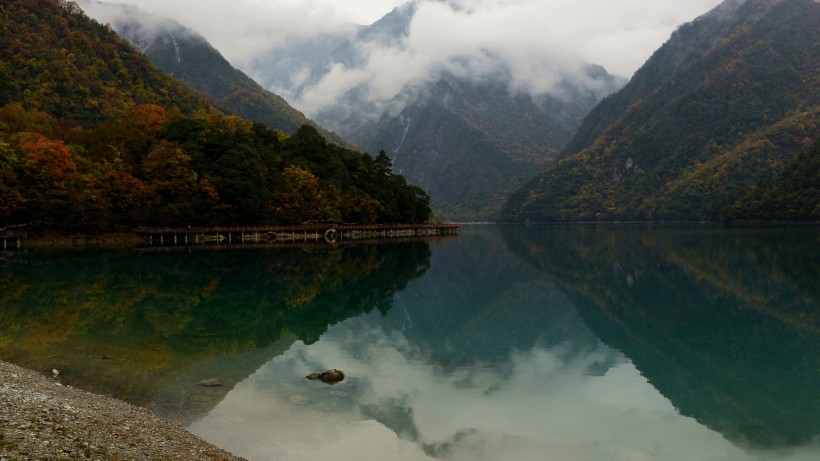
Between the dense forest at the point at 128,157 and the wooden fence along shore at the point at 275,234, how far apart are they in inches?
75.4

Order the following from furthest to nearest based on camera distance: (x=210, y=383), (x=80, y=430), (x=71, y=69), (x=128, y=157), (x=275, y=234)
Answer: (x=71, y=69), (x=275, y=234), (x=128, y=157), (x=210, y=383), (x=80, y=430)

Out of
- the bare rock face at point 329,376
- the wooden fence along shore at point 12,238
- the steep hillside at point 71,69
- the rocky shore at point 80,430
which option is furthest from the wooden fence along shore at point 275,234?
the rocky shore at point 80,430

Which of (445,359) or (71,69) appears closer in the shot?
(445,359)

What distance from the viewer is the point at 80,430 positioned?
36.7 feet

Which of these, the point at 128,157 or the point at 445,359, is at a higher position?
the point at 128,157

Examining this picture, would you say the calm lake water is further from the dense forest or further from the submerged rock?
the dense forest

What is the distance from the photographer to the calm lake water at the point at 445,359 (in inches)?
566

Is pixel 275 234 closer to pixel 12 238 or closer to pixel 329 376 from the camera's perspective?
pixel 12 238

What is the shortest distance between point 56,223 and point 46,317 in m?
57.5

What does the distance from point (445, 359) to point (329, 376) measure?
17.4 ft

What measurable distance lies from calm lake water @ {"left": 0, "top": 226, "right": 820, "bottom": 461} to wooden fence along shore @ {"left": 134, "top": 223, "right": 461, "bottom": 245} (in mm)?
43933

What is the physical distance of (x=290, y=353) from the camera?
22.8 metres

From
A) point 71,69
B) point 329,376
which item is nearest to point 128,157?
point 71,69

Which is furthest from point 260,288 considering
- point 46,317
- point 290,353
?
point 290,353
